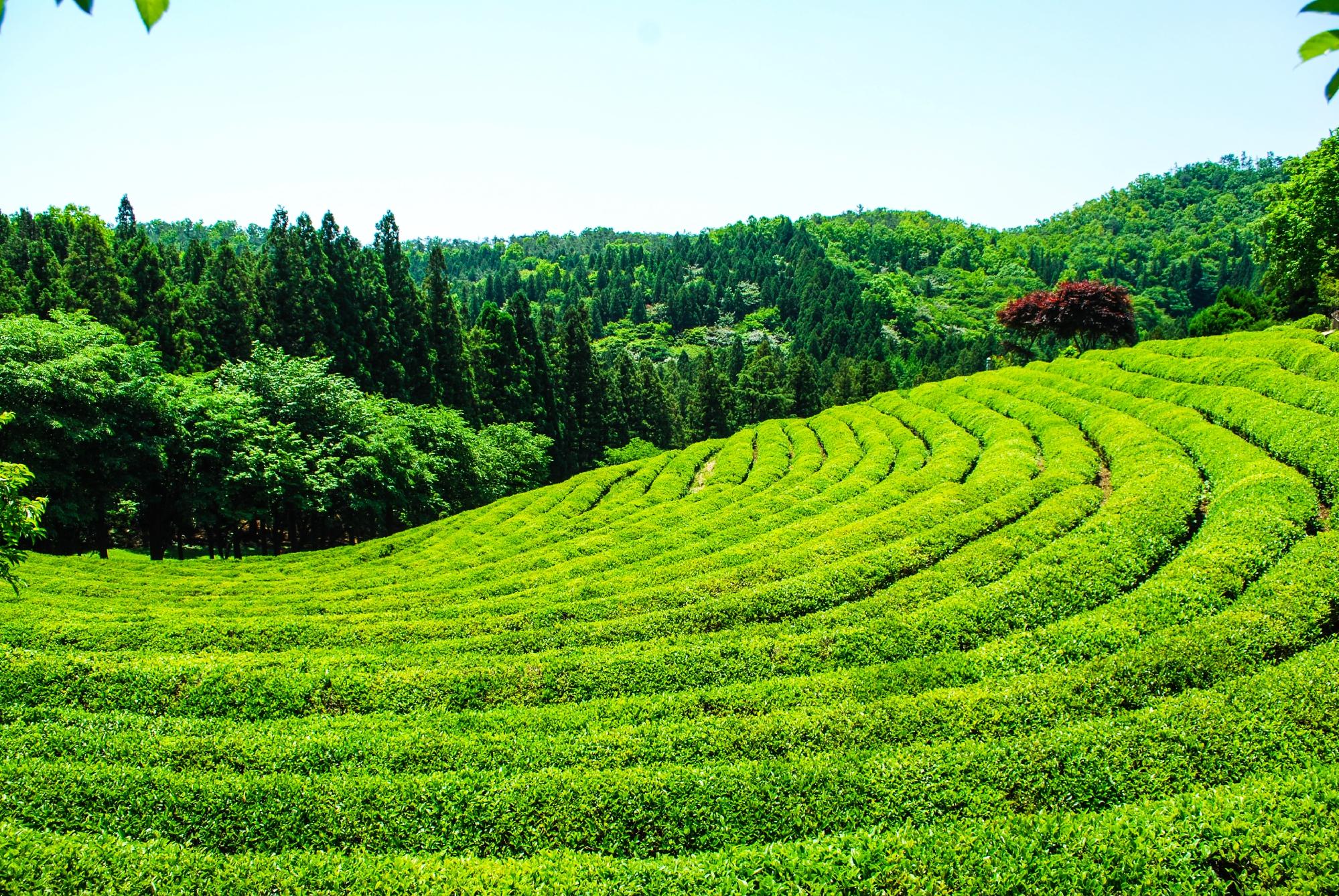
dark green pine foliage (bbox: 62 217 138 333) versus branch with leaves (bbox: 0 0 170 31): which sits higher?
dark green pine foliage (bbox: 62 217 138 333)

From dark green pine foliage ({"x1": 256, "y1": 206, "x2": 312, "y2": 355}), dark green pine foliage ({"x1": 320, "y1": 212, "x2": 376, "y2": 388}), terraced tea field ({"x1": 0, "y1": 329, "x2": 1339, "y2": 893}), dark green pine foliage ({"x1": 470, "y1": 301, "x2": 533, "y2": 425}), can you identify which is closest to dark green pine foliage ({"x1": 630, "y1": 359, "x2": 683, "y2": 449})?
dark green pine foliage ({"x1": 470, "y1": 301, "x2": 533, "y2": 425})

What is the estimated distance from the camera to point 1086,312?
4162cm

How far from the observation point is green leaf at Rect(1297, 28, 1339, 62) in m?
1.82

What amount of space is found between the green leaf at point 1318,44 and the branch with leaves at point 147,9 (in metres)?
2.78

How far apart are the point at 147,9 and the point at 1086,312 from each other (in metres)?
47.7

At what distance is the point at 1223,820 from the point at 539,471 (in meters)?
49.7

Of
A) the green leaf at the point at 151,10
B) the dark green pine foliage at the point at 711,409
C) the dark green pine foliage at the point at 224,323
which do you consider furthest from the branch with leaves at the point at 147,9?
the dark green pine foliage at the point at 711,409

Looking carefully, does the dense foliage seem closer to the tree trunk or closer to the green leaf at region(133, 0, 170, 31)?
the tree trunk

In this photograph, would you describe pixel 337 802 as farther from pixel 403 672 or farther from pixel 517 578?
pixel 517 578

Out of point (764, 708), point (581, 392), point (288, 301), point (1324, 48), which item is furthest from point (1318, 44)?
point (581, 392)

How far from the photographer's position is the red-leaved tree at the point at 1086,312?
41438 millimetres

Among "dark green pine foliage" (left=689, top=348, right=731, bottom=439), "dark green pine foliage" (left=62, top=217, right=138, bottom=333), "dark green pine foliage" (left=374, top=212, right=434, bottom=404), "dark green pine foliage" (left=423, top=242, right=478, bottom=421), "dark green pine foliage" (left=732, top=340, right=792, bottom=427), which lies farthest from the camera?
"dark green pine foliage" (left=732, top=340, right=792, bottom=427)

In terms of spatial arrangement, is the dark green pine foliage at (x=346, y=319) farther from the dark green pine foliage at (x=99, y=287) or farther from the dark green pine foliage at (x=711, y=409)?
the dark green pine foliage at (x=711, y=409)

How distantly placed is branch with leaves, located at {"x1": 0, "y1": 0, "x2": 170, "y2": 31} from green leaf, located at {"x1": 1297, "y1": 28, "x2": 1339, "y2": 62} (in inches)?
110
